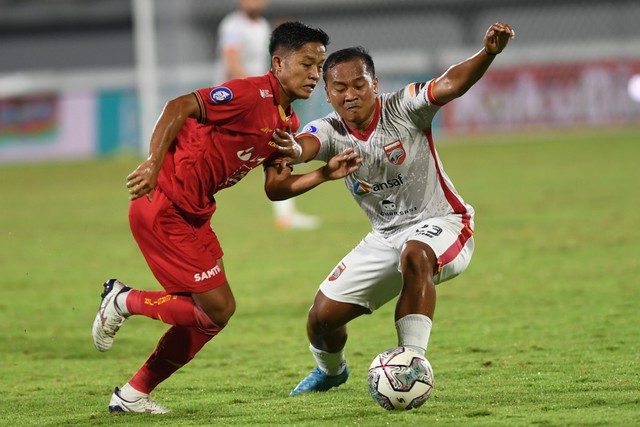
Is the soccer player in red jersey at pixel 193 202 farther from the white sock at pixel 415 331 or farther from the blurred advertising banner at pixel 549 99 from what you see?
the blurred advertising banner at pixel 549 99

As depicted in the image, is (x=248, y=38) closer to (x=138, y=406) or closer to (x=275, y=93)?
(x=275, y=93)

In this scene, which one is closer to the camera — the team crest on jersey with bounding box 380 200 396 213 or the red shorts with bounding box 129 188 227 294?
the red shorts with bounding box 129 188 227 294

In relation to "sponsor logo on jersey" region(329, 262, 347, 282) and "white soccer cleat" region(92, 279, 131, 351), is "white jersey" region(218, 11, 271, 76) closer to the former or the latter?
"sponsor logo on jersey" region(329, 262, 347, 282)

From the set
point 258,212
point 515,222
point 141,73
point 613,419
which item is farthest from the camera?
point 141,73

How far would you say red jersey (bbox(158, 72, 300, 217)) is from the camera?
16.2ft

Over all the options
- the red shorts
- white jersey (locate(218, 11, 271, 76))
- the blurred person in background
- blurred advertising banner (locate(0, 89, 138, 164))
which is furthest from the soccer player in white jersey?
blurred advertising banner (locate(0, 89, 138, 164))

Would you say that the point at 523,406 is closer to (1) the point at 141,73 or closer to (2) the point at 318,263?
(2) the point at 318,263

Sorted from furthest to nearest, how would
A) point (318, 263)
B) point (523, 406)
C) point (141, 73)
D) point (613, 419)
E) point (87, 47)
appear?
point (87, 47)
point (141, 73)
point (318, 263)
point (523, 406)
point (613, 419)

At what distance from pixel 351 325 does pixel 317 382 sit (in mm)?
1801

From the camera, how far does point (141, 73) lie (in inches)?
723

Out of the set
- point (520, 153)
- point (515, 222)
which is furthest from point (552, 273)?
point (520, 153)

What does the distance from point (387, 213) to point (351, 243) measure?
517 cm

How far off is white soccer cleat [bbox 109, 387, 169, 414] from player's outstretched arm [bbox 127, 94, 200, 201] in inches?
37.0

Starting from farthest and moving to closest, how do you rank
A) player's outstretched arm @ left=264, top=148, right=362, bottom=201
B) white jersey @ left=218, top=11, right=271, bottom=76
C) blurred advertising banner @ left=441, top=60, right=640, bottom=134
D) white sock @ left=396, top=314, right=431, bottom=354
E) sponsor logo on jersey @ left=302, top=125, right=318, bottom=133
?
blurred advertising banner @ left=441, top=60, right=640, bottom=134 < white jersey @ left=218, top=11, right=271, bottom=76 < sponsor logo on jersey @ left=302, top=125, right=318, bottom=133 < player's outstretched arm @ left=264, top=148, right=362, bottom=201 < white sock @ left=396, top=314, right=431, bottom=354
